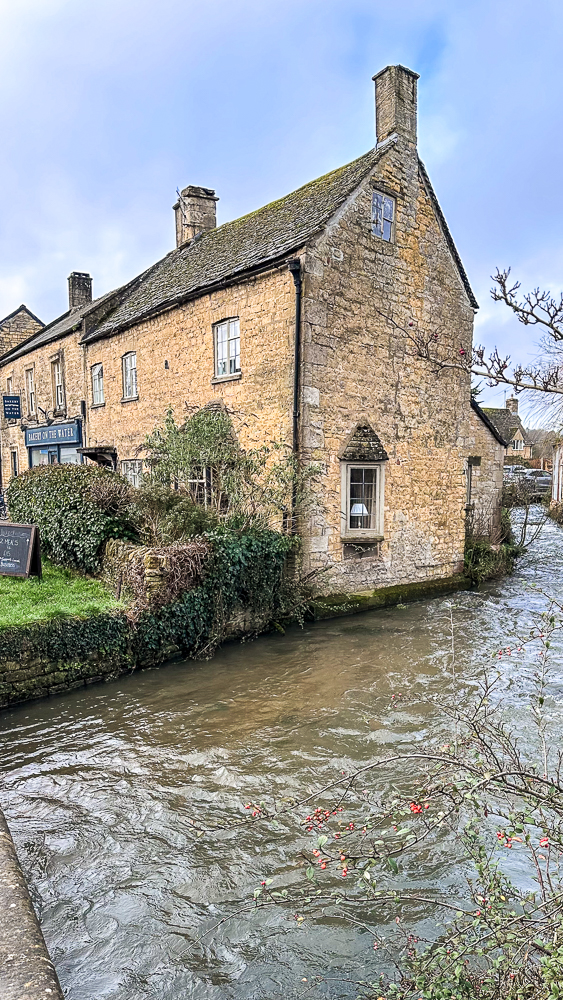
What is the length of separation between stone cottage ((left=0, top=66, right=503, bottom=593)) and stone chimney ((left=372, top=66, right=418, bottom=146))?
39 mm

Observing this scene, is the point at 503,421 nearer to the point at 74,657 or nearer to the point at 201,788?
the point at 74,657

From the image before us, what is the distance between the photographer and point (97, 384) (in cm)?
1911

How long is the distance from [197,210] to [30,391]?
33.4ft

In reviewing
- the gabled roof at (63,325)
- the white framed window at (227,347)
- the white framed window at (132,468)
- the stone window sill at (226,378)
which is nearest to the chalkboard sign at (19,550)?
the stone window sill at (226,378)

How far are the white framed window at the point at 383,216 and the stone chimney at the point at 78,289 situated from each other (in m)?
16.9

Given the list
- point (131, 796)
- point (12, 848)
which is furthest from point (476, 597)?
point (12, 848)

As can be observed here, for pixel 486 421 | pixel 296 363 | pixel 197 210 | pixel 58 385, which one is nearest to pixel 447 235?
pixel 486 421

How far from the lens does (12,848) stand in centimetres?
348

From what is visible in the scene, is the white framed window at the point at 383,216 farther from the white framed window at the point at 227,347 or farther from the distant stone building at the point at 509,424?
the distant stone building at the point at 509,424

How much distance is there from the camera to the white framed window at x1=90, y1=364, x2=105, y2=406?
18.7 m

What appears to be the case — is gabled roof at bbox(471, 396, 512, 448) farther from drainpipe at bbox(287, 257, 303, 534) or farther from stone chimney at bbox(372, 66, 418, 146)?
drainpipe at bbox(287, 257, 303, 534)

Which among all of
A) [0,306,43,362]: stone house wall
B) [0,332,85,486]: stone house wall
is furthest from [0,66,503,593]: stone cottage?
[0,306,43,362]: stone house wall

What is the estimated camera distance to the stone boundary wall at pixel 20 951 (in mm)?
2256

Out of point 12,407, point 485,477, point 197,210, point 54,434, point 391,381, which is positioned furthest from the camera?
point 12,407
